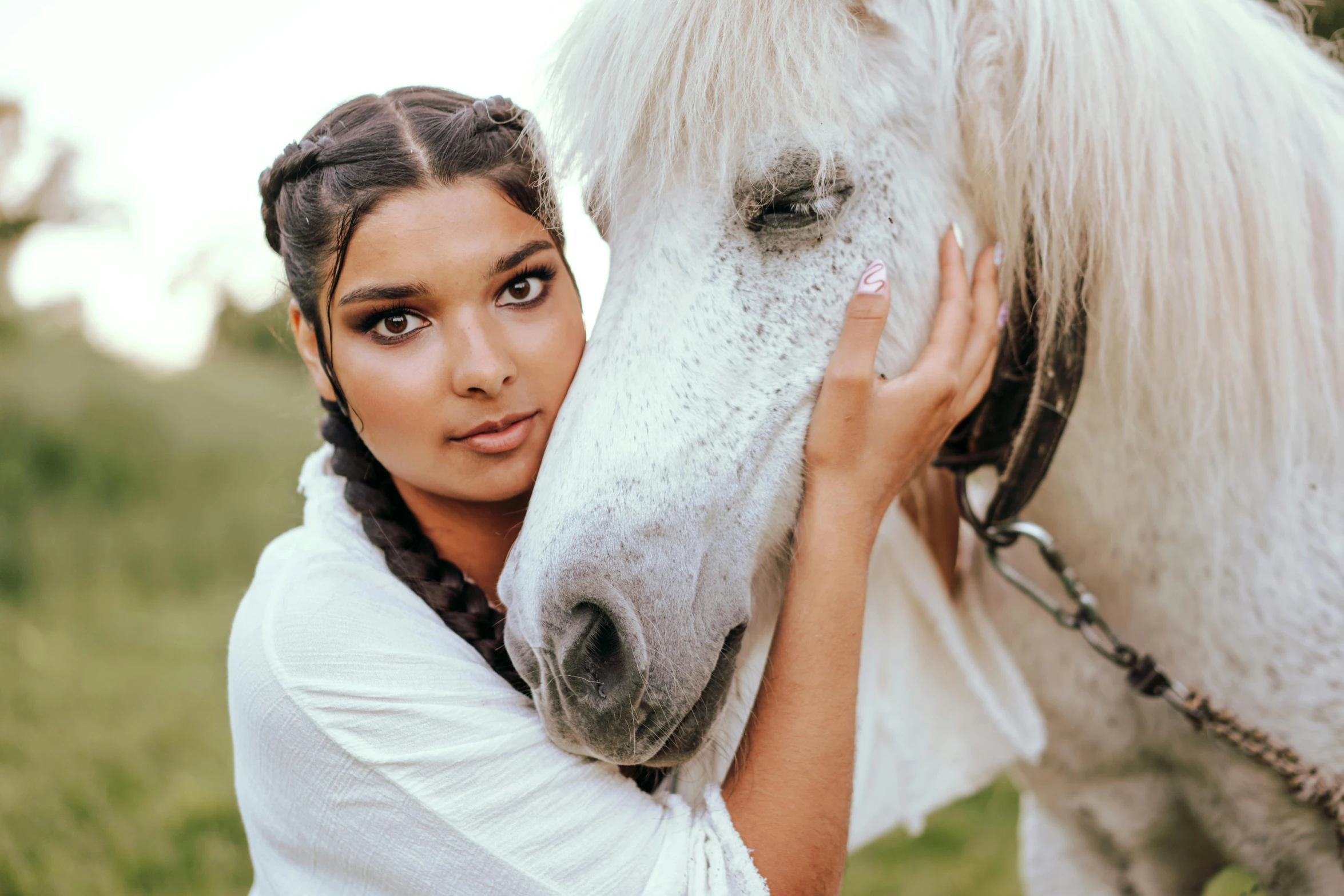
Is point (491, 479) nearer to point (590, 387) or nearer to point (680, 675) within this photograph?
point (590, 387)

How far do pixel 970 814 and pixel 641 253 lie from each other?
8.45 ft

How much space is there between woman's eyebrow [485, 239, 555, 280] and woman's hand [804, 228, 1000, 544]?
0.35m

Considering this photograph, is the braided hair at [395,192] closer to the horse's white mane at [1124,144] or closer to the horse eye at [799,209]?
the horse's white mane at [1124,144]

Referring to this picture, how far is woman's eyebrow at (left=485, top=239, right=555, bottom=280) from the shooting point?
3.25 ft

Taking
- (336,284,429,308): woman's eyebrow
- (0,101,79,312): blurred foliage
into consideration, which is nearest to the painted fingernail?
(336,284,429,308): woman's eyebrow

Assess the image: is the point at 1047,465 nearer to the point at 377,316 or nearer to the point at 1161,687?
the point at 1161,687

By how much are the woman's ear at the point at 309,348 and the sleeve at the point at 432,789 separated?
29cm

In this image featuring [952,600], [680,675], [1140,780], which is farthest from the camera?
[952,600]

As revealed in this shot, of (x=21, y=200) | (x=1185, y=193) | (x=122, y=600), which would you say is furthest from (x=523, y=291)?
(x=21, y=200)

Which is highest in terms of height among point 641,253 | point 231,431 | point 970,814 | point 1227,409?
point 641,253

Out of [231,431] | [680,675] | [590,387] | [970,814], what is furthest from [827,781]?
[231,431]

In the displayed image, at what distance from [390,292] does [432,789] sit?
505 millimetres

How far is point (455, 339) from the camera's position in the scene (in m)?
0.98

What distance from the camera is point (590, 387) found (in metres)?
0.95
